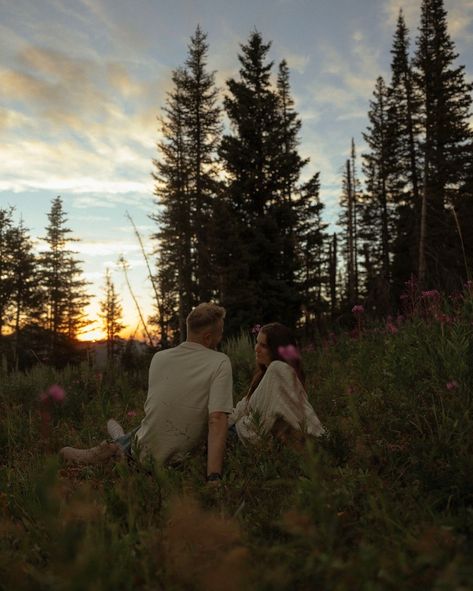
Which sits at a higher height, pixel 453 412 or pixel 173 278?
pixel 173 278

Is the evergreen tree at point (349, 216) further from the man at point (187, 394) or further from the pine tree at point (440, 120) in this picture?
the man at point (187, 394)

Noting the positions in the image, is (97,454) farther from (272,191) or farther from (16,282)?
(16,282)

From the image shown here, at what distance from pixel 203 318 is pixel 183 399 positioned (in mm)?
650

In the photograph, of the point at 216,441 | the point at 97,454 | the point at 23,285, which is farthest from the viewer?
the point at 23,285

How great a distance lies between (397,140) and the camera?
102 ft

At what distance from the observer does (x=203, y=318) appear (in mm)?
3904

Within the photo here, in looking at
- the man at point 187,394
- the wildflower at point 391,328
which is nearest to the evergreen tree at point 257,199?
the wildflower at point 391,328

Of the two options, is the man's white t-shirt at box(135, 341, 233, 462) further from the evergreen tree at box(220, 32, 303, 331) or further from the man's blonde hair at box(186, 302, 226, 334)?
the evergreen tree at box(220, 32, 303, 331)

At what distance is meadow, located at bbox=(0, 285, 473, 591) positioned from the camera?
5.25 ft

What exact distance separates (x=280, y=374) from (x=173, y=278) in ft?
73.1

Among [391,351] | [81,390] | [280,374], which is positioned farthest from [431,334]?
[81,390]

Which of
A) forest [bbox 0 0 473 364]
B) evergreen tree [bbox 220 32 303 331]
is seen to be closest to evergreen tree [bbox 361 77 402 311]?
forest [bbox 0 0 473 364]

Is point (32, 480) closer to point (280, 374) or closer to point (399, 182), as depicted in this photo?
point (280, 374)

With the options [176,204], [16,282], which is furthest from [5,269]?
[176,204]
